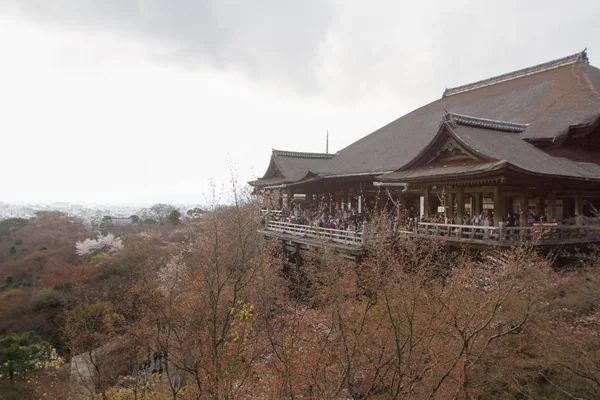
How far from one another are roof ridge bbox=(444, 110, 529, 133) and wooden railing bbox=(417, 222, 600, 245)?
436 cm

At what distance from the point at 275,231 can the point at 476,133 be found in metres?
11.4

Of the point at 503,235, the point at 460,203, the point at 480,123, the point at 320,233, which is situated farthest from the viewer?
the point at 320,233

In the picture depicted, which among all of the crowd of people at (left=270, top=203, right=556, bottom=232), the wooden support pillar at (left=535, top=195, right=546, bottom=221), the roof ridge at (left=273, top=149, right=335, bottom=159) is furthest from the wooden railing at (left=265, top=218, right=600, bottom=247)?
the roof ridge at (left=273, top=149, right=335, bottom=159)

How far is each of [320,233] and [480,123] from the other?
26.7 ft

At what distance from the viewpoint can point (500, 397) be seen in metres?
8.92

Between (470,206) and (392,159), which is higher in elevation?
(392,159)

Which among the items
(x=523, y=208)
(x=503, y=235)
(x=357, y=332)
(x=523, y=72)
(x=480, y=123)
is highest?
(x=523, y=72)

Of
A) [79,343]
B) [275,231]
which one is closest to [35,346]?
[79,343]

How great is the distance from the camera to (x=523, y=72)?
22047 millimetres

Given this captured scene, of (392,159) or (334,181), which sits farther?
(334,181)

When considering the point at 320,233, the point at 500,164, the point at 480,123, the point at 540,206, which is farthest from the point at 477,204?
the point at 320,233

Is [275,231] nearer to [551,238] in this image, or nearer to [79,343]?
[79,343]

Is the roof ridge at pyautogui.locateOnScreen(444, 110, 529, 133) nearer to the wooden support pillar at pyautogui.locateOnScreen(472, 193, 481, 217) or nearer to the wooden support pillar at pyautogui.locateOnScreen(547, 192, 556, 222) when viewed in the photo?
the wooden support pillar at pyautogui.locateOnScreen(472, 193, 481, 217)

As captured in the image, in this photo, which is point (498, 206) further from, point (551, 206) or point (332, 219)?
point (332, 219)
